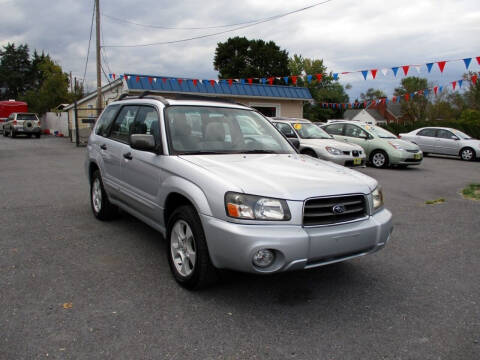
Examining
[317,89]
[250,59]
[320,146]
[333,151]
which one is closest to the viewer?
[333,151]

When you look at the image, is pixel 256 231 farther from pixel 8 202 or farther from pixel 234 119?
pixel 8 202

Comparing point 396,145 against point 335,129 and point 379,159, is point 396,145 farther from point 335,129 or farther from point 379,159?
point 335,129

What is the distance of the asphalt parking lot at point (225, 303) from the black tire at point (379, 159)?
8103 mm

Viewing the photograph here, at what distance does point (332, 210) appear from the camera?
3176 millimetres

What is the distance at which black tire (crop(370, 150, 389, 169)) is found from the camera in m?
13.3

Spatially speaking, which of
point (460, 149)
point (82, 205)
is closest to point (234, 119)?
point (82, 205)

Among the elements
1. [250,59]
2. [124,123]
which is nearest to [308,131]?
[124,123]

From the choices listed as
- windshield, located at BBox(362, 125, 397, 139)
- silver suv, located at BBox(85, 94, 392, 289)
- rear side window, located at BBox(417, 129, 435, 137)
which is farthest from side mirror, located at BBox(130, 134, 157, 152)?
rear side window, located at BBox(417, 129, 435, 137)

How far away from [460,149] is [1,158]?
18.7 metres

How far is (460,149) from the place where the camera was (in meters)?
17.7

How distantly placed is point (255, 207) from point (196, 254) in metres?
0.69

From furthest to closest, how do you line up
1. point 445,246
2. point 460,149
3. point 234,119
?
1. point 460,149
2. point 445,246
3. point 234,119

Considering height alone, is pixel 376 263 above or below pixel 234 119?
below

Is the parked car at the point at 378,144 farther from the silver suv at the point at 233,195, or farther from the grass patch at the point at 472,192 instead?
the silver suv at the point at 233,195
